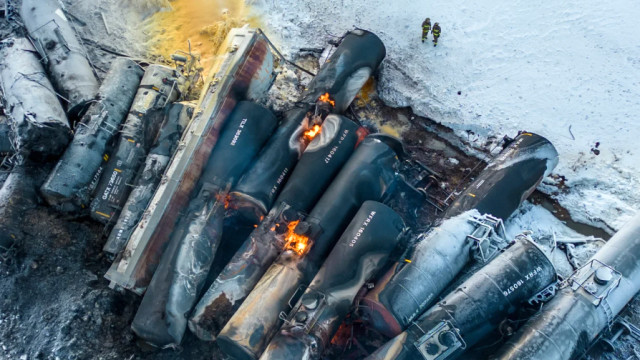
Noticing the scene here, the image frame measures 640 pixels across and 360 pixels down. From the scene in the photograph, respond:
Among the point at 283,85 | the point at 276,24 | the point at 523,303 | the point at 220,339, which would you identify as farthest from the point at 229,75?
the point at 523,303

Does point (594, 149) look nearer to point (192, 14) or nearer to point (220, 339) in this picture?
point (220, 339)

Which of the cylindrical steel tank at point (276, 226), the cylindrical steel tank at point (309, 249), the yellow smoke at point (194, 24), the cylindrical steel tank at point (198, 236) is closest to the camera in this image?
the cylindrical steel tank at point (309, 249)

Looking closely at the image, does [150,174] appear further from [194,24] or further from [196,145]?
[194,24]

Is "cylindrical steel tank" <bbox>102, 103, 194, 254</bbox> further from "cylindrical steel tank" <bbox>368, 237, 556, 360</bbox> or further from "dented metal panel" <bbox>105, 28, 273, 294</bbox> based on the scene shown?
"cylindrical steel tank" <bbox>368, 237, 556, 360</bbox>

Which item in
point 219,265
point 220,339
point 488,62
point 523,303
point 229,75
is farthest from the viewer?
point 488,62

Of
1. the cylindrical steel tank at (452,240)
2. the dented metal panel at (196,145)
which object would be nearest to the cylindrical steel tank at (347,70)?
the dented metal panel at (196,145)

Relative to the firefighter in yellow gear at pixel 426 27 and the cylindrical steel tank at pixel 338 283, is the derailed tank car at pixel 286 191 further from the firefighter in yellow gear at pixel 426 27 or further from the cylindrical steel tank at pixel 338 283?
the firefighter in yellow gear at pixel 426 27

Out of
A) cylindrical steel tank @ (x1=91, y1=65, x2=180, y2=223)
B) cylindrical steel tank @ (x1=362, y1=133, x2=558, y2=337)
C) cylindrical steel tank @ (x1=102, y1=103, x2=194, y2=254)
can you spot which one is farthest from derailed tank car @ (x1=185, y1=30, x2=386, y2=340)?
cylindrical steel tank @ (x1=91, y1=65, x2=180, y2=223)
